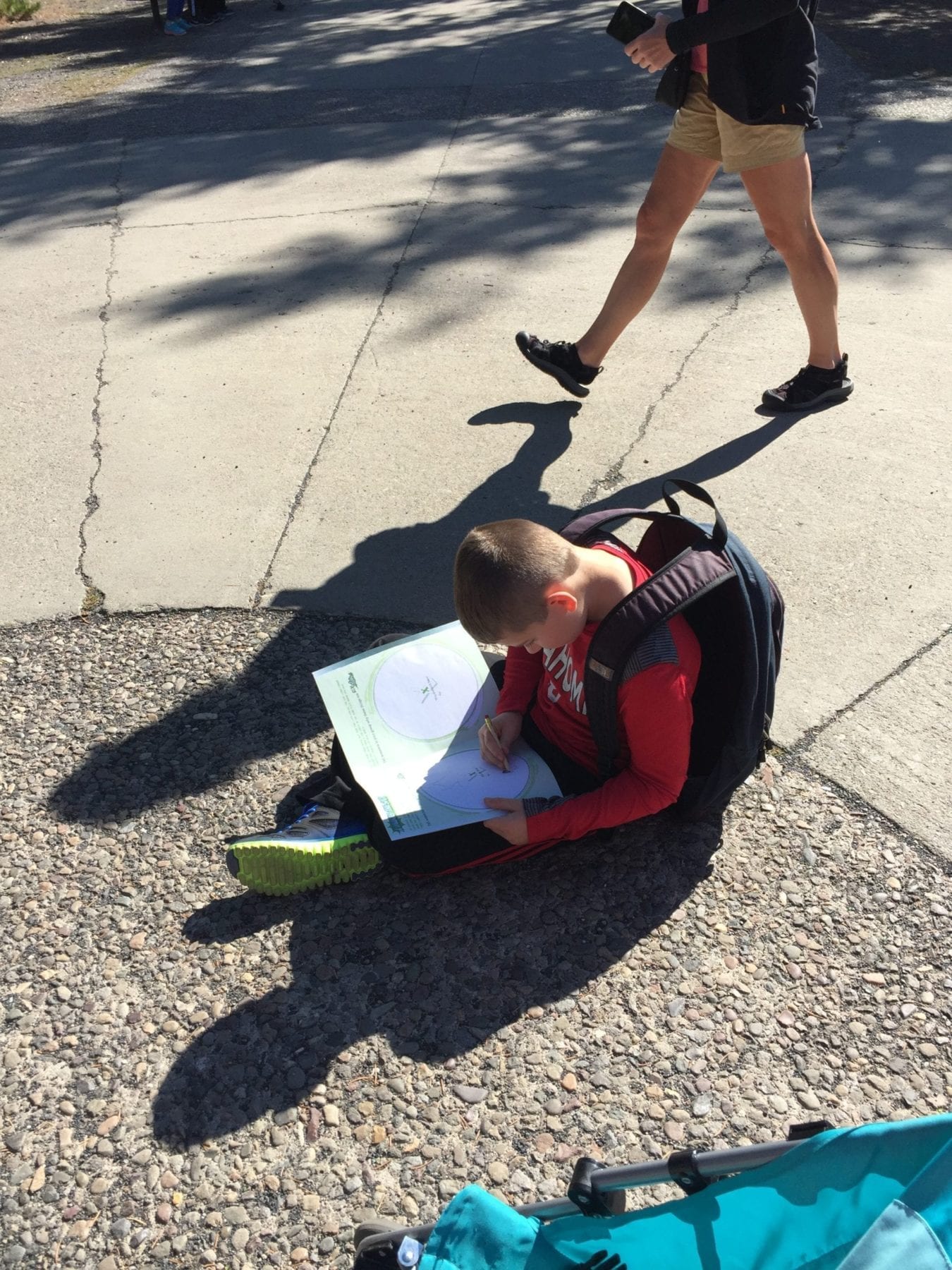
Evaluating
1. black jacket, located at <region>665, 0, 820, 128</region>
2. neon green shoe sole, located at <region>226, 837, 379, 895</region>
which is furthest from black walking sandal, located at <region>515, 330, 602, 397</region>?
neon green shoe sole, located at <region>226, 837, 379, 895</region>

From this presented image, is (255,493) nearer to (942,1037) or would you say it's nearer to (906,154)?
(942,1037)

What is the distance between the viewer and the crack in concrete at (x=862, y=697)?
2.64 m

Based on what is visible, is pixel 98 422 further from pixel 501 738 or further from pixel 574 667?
pixel 574 667

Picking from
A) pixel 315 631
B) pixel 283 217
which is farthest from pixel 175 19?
pixel 315 631

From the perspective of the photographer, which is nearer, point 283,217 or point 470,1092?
point 470,1092

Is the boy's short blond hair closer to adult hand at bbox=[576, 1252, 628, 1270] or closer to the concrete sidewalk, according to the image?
the concrete sidewalk

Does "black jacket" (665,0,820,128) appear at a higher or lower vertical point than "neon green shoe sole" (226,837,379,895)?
higher

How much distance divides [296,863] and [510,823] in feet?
1.45

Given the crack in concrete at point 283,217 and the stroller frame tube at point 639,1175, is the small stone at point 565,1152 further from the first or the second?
the crack in concrete at point 283,217

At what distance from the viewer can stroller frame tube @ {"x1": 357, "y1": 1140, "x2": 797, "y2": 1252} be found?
1.54m

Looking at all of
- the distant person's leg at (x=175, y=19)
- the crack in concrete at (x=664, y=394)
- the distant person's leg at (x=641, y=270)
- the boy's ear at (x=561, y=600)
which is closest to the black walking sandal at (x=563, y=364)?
the distant person's leg at (x=641, y=270)

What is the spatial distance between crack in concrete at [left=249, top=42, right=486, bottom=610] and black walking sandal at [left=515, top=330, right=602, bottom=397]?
72cm

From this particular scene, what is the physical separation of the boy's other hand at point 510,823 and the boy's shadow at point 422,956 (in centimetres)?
16

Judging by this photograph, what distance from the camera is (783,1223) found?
1.40m
